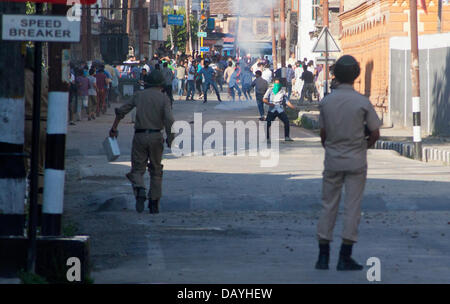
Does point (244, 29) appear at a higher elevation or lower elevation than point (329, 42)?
higher

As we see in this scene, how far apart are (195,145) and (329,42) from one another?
8.23m

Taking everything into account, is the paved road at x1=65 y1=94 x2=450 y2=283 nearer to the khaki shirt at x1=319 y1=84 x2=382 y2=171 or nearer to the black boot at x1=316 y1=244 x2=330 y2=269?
the black boot at x1=316 y1=244 x2=330 y2=269

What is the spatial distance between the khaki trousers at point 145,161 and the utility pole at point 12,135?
13.0ft

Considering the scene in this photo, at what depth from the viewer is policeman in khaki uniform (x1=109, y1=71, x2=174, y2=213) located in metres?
11.7

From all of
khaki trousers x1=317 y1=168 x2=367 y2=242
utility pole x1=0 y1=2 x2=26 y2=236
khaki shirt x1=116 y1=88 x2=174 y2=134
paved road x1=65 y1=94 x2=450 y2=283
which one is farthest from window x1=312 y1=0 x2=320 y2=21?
utility pole x1=0 y1=2 x2=26 y2=236

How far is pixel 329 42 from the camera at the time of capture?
94.4 feet

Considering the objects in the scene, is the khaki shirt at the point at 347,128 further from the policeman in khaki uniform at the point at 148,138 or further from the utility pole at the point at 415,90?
the utility pole at the point at 415,90

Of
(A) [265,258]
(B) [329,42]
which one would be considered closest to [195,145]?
(B) [329,42]

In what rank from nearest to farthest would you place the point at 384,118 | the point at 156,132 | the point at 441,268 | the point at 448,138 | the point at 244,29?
the point at 441,268, the point at 156,132, the point at 448,138, the point at 384,118, the point at 244,29

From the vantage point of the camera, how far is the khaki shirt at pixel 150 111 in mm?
11711

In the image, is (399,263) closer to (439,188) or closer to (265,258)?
(265,258)

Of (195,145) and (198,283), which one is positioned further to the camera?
(195,145)

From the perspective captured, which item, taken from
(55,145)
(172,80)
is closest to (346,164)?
(55,145)
